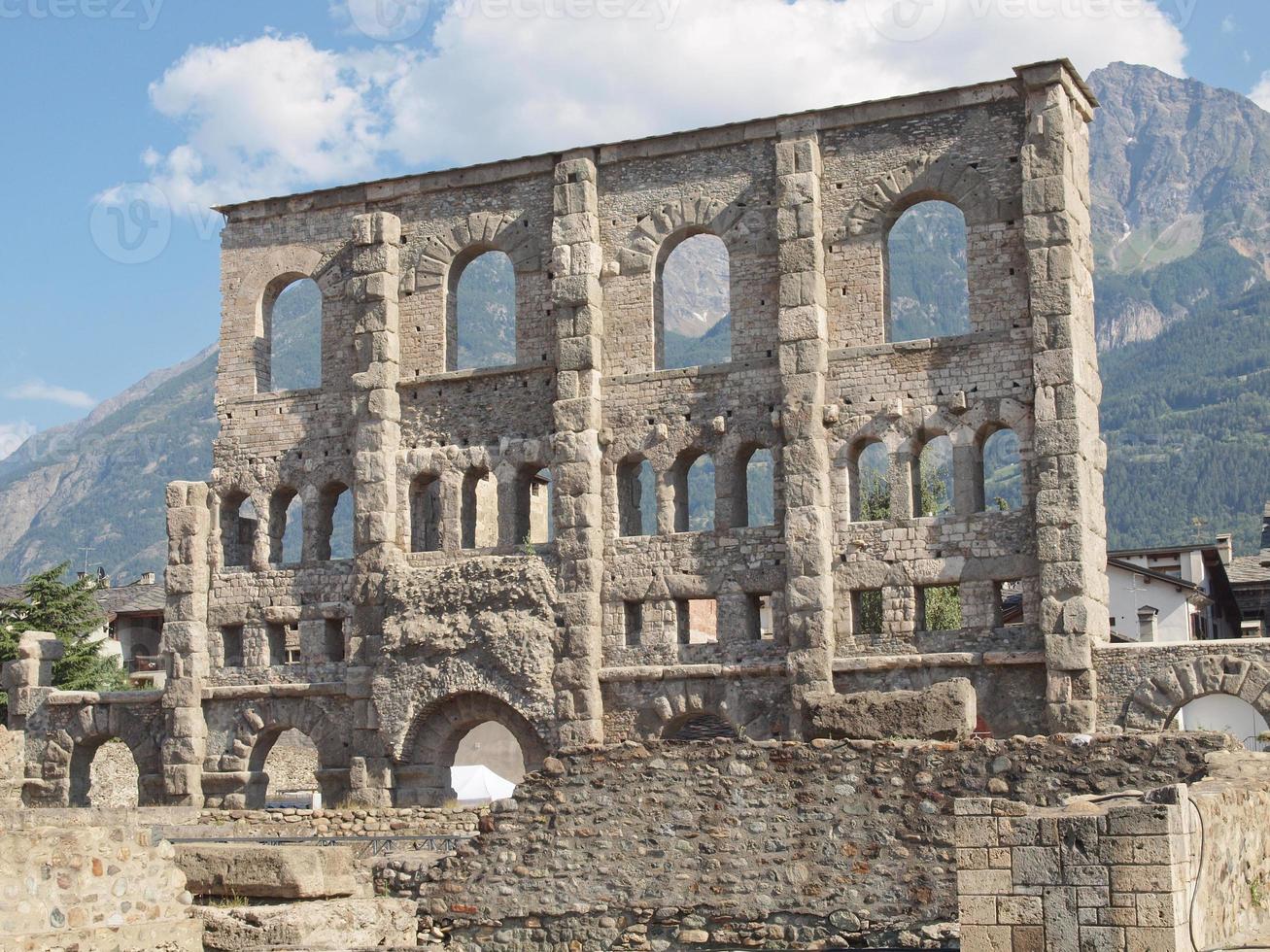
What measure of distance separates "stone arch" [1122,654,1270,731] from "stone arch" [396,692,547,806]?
1059cm

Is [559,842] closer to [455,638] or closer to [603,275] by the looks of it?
[455,638]

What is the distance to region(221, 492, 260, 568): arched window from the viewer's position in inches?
1372

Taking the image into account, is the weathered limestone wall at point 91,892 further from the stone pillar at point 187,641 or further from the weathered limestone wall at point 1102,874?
the stone pillar at point 187,641

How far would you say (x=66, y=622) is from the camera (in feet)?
160

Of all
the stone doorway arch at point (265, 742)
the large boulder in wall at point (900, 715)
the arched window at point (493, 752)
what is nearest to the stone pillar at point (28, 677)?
the stone doorway arch at point (265, 742)

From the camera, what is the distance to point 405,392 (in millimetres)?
33438

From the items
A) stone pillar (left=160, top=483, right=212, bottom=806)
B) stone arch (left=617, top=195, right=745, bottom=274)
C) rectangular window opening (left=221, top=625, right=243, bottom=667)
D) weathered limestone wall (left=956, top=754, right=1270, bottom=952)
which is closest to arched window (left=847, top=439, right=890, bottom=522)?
stone arch (left=617, top=195, right=745, bottom=274)

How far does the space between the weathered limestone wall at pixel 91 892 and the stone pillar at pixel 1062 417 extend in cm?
1594

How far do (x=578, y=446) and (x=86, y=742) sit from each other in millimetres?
12093

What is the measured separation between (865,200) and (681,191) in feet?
11.4

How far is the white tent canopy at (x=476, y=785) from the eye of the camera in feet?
122

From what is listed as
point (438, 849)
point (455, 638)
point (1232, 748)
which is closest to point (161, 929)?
point (438, 849)

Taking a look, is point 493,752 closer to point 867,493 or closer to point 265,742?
point 867,493

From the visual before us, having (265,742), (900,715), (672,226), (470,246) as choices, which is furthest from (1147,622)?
(900,715)
